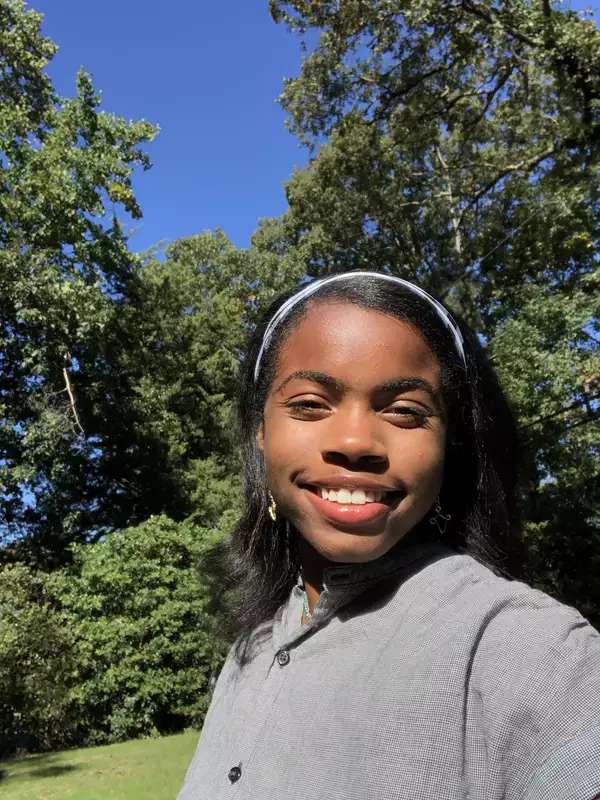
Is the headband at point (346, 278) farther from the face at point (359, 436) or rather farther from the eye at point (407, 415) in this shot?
the eye at point (407, 415)

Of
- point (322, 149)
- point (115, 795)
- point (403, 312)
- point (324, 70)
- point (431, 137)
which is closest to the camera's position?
point (403, 312)

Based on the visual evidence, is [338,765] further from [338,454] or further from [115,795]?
[115,795]

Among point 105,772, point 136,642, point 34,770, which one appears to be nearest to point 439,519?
point 105,772

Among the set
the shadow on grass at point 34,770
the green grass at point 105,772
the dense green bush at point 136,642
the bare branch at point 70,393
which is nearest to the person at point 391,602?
the green grass at point 105,772

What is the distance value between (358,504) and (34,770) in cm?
1044

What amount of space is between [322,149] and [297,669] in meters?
13.8

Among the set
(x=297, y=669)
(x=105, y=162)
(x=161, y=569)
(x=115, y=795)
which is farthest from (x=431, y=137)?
(x=297, y=669)

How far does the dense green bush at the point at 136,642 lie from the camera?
37.0 ft

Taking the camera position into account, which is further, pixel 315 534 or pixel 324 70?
pixel 324 70

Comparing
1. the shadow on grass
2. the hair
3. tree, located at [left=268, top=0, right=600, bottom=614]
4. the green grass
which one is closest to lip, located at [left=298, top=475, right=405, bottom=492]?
the hair

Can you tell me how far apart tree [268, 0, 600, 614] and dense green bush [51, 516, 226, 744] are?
6.51 m

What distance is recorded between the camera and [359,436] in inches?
41.2

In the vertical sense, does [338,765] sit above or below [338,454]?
below

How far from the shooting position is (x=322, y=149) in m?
13.5
